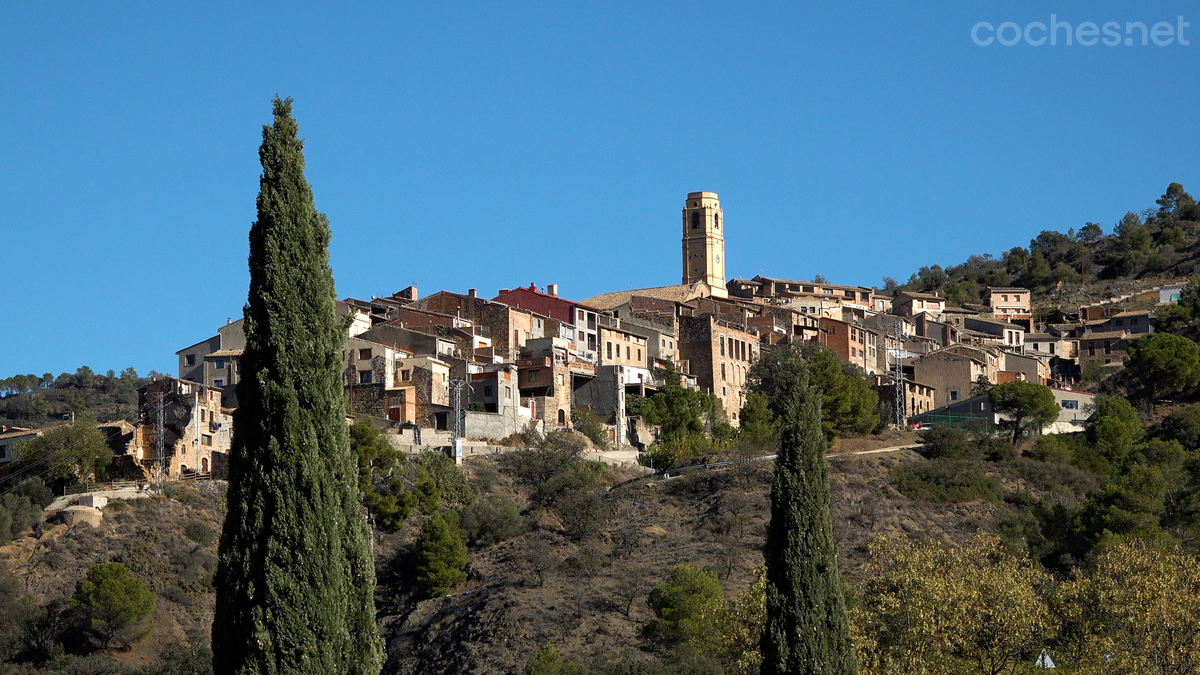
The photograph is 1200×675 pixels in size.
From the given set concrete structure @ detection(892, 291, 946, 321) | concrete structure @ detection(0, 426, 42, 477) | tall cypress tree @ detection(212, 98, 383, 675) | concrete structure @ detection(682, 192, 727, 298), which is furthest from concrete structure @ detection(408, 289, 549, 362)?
tall cypress tree @ detection(212, 98, 383, 675)

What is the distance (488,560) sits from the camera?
57.0 meters

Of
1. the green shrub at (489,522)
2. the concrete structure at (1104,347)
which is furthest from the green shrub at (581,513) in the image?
the concrete structure at (1104,347)

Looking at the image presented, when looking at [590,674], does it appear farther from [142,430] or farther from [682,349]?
[682,349]

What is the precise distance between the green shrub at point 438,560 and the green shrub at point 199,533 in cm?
740

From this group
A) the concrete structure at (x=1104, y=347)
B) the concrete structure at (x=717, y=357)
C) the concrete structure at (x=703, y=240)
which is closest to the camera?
the concrete structure at (x=717, y=357)

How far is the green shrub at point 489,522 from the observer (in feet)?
192

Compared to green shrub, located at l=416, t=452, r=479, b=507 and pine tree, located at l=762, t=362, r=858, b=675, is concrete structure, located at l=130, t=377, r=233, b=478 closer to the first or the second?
green shrub, located at l=416, t=452, r=479, b=507

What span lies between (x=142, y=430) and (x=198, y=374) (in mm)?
10314

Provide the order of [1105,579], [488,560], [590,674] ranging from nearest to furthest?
1. [1105,579]
2. [590,674]
3. [488,560]

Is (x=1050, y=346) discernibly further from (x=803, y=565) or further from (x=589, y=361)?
(x=803, y=565)

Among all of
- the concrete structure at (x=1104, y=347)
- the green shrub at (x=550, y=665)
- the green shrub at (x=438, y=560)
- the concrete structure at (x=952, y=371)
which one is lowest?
the green shrub at (x=550, y=665)

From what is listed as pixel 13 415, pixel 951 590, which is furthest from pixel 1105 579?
pixel 13 415

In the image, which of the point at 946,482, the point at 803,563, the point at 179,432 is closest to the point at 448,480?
the point at 179,432

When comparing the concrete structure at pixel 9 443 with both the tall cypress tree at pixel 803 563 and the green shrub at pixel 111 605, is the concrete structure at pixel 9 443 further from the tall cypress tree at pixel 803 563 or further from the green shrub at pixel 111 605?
the tall cypress tree at pixel 803 563
